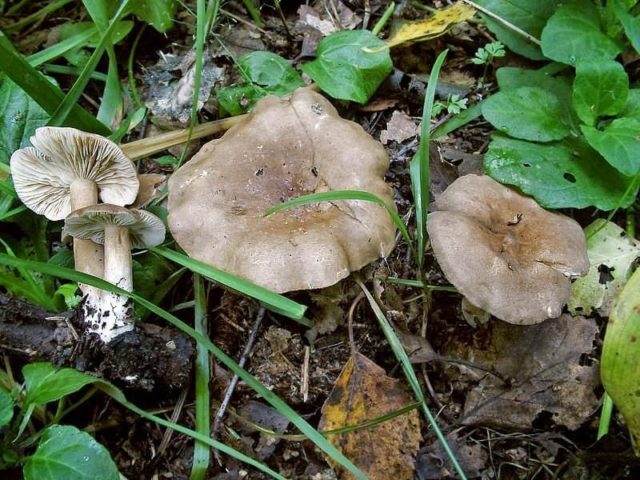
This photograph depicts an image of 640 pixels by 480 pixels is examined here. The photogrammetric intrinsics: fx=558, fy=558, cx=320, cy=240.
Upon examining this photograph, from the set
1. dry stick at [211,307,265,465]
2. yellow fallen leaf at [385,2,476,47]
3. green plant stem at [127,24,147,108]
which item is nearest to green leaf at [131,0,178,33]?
green plant stem at [127,24,147,108]

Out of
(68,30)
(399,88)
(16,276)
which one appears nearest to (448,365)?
(399,88)

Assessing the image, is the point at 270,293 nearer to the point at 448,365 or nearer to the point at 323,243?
the point at 323,243

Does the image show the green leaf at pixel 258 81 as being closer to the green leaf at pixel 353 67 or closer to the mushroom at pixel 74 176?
the green leaf at pixel 353 67

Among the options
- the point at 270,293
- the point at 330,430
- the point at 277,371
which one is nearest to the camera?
the point at 270,293

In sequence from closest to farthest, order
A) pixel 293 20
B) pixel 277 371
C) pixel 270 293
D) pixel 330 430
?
pixel 270 293 < pixel 330 430 < pixel 277 371 < pixel 293 20

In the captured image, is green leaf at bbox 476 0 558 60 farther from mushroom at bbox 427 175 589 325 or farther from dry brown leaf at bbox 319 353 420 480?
dry brown leaf at bbox 319 353 420 480

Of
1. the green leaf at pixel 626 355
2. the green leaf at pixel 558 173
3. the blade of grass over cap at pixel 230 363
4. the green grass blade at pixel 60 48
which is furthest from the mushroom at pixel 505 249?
the green grass blade at pixel 60 48

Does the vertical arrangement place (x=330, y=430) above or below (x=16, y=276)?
below
